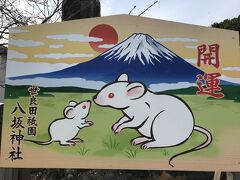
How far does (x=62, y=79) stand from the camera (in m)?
3.74

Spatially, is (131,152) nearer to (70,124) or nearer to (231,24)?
(70,124)

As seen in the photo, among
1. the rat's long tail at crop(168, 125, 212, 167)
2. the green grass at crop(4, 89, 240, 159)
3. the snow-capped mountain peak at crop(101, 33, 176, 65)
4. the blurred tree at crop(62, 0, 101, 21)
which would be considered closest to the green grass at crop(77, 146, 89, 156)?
the green grass at crop(4, 89, 240, 159)

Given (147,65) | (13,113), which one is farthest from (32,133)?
(147,65)

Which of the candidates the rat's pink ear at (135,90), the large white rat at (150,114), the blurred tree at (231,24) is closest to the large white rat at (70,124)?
the large white rat at (150,114)

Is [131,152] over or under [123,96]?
under

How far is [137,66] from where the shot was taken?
376 cm

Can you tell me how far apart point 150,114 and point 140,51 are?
0.64 metres

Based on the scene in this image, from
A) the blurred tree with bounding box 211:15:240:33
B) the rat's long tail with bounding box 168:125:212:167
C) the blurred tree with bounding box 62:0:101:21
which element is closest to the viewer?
the rat's long tail with bounding box 168:125:212:167

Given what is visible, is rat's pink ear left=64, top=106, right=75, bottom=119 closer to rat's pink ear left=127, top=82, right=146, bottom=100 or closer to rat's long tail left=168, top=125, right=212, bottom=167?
rat's pink ear left=127, top=82, right=146, bottom=100

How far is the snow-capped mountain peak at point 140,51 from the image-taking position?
379 cm

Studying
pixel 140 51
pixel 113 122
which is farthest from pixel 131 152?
pixel 140 51

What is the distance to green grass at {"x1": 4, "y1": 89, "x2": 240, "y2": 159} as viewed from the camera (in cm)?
360

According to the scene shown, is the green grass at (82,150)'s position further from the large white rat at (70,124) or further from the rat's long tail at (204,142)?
the rat's long tail at (204,142)

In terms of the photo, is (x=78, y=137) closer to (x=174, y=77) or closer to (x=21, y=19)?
(x=174, y=77)
